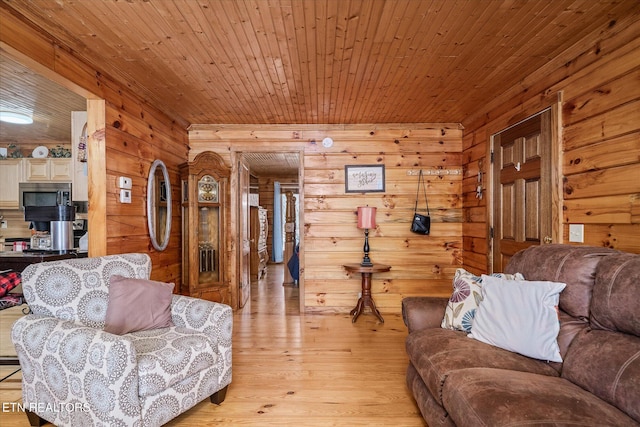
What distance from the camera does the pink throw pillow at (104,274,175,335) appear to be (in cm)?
196

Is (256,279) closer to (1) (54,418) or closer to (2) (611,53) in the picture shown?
(1) (54,418)

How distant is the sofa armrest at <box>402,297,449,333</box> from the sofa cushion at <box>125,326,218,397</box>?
124 centimetres

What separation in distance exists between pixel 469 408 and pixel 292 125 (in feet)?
11.4

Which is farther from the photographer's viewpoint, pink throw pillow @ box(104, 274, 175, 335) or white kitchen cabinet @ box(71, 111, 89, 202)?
white kitchen cabinet @ box(71, 111, 89, 202)

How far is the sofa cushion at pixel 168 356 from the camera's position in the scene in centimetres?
162

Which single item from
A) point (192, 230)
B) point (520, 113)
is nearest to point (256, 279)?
point (192, 230)

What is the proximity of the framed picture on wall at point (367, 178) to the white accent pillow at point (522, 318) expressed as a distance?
7.54 ft

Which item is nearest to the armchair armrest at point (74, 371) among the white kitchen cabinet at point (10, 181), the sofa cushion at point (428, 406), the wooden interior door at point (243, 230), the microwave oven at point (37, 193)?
the sofa cushion at point (428, 406)

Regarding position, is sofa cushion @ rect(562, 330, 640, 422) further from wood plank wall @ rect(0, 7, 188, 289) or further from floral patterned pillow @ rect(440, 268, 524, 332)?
wood plank wall @ rect(0, 7, 188, 289)

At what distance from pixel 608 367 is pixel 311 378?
172 centimetres

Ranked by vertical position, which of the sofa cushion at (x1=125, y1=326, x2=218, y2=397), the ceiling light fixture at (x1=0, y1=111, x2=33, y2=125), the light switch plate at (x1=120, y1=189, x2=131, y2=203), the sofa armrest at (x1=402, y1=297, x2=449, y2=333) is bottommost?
the sofa cushion at (x1=125, y1=326, x2=218, y2=397)

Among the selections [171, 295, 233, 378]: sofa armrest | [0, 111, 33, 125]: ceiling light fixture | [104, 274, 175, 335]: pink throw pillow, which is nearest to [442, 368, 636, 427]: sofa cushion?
[171, 295, 233, 378]: sofa armrest

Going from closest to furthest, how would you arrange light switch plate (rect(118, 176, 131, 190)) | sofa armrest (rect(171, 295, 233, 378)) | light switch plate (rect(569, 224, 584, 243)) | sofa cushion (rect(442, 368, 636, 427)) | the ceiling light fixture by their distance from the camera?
sofa cushion (rect(442, 368, 636, 427)) < sofa armrest (rect(171, 295, 233, 378)) < light switch plate (rect(569, 224, 584, 243)) < light switch plate (rect(118, 176, 131, 190)) < the ceiling light fixture

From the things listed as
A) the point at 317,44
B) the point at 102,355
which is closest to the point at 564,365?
the point at 102,355
